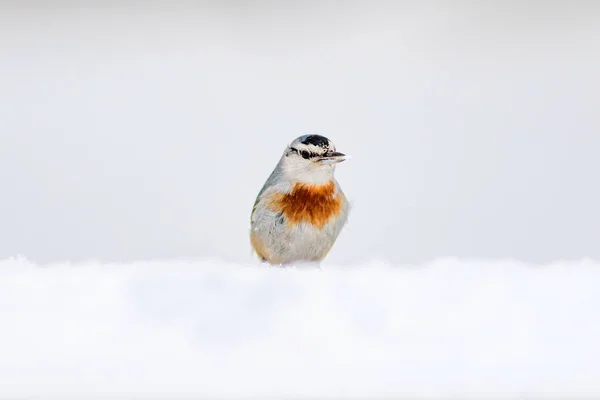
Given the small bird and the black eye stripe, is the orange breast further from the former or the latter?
the black eye stripe

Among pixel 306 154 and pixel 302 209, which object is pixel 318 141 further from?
pixel 302 209

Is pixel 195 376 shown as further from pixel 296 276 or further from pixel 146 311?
pixel 296 276

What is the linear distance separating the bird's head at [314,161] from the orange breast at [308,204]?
0.11 feet

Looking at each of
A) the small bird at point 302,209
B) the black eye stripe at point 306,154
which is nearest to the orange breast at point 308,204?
the small bird at point 302,209

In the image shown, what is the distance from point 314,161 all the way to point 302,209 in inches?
7.0

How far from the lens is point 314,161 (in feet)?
8.34

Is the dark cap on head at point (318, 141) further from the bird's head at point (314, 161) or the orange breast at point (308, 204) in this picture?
the orange breast at point (308, 204)

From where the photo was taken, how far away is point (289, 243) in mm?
2477

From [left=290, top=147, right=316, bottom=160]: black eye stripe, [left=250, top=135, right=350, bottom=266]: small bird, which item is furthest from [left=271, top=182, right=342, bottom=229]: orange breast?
[left=290, top=147, right=316, bottom=160]: black eye stripe

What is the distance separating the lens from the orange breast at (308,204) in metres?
2.49

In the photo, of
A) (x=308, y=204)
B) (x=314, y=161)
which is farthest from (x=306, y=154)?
(x=308, y=204)

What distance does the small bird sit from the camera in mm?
2480

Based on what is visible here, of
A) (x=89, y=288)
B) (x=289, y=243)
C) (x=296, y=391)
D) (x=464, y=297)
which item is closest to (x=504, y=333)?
(x=464, y=297)

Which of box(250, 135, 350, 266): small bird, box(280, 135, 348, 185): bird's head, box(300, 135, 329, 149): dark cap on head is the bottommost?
box(250, 135, 350, 266): small bird
